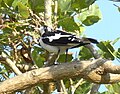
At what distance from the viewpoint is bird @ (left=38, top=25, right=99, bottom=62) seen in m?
1.61

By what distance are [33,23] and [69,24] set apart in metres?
0.13

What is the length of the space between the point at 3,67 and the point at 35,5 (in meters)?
0.36

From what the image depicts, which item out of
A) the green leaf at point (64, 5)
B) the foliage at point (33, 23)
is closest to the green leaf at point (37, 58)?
the foliage at point (33, 23)

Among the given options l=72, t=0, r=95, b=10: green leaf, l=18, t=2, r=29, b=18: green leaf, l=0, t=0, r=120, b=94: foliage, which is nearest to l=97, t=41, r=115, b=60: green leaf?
l=0, t=0, r=120, b=94: foliage

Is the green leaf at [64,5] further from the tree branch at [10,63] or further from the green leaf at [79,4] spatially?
the tree branch at [10,63]

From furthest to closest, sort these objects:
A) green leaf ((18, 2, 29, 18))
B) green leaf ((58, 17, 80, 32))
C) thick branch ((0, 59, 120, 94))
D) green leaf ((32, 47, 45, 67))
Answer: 1. green leaf ((32, 47, 45, 67))
2. green leaf ((58, 17, 80, 32))
3. green leaf ((18, 2, 29, 18))
4. thick branch ((0, 59, 120, 94))

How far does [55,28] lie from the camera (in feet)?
5.69

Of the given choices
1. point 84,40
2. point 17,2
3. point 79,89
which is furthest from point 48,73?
point 79,89

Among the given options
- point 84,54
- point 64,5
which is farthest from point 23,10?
point 84,54

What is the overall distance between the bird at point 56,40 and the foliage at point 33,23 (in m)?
0.03

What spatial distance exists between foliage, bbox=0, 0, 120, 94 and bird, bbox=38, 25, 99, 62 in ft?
0.10

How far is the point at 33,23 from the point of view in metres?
1.72

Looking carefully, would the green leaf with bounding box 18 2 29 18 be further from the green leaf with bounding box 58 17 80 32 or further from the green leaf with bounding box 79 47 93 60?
the green leaf with bounding box 79 47 93 60

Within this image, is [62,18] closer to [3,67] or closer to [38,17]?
[38,17]
